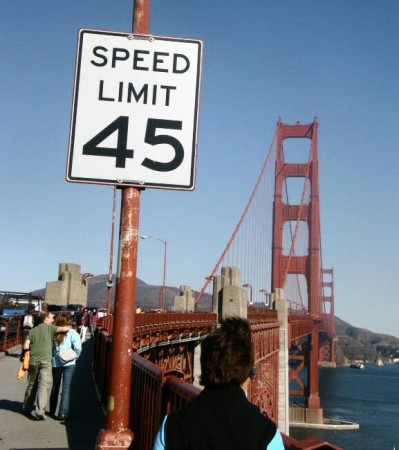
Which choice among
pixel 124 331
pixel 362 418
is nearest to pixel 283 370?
pixel 362 418

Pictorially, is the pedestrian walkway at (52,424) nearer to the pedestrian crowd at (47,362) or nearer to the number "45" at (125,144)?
the pedestrian crowd at (47,362)

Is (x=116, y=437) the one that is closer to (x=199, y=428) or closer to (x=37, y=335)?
(x=199, y=428)

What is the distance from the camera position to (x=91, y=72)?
3744 millimetres

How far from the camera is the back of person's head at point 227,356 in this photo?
2.35m

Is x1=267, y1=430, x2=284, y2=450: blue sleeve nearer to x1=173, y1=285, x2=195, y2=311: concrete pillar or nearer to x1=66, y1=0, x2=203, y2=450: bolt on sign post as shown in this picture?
x1=66, y1=0, x2=203, y2=450: bolt on sign post

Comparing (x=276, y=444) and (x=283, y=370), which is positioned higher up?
(x=276, y=444)

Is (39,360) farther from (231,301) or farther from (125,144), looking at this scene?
(231,301)

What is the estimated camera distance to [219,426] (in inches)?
85.8

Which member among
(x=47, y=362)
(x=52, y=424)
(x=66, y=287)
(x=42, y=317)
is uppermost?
(x=66, y=287)

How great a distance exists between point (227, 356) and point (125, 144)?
1740 millimetres

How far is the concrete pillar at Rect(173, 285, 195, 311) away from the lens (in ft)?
155

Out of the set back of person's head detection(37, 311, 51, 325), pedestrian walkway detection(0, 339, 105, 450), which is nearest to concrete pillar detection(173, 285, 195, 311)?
pedestrian walkway detection(0, 339, 105, 450)

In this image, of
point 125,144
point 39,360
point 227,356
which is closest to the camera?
point 227,356

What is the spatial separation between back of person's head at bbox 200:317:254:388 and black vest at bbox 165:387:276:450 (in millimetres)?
83
